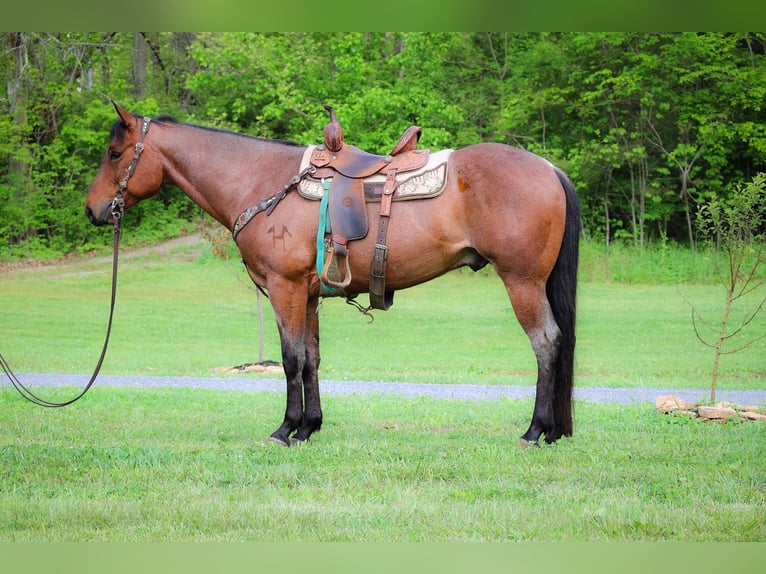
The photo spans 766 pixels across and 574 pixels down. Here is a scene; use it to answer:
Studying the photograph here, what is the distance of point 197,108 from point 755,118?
13925 millimetres

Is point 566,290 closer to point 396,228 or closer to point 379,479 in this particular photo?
point 396,228

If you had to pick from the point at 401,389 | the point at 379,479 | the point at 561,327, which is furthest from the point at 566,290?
the point at 401,389

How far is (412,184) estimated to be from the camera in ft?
17.4

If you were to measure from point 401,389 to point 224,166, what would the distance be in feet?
12.5

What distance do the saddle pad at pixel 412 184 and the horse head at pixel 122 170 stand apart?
1.08 metres

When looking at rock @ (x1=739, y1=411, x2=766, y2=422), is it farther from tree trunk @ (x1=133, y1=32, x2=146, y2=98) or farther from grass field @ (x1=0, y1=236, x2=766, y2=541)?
tree trunk @ (x1=133, y1=32, x2=146, y2=98)

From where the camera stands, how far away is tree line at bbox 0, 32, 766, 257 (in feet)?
65.1

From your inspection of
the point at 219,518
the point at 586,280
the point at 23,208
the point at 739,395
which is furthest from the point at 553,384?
the point at 23,208

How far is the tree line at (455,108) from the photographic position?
19.8m

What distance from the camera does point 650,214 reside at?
795 inches

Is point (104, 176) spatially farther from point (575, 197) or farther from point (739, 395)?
point (739, 395)

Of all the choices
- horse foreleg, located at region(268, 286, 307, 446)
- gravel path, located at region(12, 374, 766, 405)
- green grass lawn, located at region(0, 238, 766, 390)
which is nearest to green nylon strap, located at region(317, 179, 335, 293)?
horse foreleg, located at region(268, 286, 307, 446)

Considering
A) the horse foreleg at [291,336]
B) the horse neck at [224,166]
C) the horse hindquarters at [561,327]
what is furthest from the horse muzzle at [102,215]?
the horse hindquarters at [561,327]

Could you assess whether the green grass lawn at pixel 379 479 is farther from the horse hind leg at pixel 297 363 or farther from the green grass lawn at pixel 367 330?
the green grass lawn at pixel 367 330
